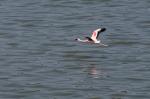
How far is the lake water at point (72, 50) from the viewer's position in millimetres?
46250

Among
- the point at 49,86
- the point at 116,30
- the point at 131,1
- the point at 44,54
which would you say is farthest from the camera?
the point at 131,1

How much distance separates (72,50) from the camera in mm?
53594

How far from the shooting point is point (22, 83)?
47125 millimetres

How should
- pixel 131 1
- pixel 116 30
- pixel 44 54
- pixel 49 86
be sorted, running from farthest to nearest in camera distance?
pixel 131 1, pixel 116 30, pixel 44 54, pixel 49 86

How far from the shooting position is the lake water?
46.2 meters

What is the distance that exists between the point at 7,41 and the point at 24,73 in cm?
673

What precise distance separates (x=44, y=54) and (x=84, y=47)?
325cm

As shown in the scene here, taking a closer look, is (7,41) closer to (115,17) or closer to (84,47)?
(84,47)

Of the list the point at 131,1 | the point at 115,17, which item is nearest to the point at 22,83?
A: the point at 115,17

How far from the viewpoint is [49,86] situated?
4656 centimetres

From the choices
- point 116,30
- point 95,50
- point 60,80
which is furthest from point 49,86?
point 116,30

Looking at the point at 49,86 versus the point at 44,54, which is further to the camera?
the point at 44,54

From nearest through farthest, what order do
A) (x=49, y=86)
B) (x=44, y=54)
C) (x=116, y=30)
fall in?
(x=49, y=86) → (x=44, y=54) → (x=116, y=30)

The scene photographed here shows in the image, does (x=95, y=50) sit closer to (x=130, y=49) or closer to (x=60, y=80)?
(x=130, y=49)
